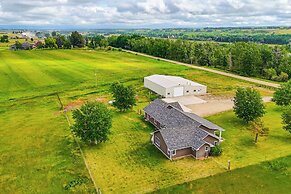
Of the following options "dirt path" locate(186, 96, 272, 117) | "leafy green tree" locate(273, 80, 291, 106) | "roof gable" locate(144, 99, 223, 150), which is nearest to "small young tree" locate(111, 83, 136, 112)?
"roof gable" locate(144, 99, 223, 150)

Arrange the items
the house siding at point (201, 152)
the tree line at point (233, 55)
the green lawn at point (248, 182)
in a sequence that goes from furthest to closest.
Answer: the tree line at point (233, 55)
the house siding at point (201, 152)
the green lawn at point (248, 182)

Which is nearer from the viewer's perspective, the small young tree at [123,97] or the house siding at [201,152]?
the house siding at [201,152]

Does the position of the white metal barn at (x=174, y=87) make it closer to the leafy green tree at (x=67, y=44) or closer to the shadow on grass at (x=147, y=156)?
the shadow on grass at (x=147, y=156)

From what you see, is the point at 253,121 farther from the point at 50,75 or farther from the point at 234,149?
the point at 50,75

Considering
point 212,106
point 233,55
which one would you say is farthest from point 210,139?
point 233,55

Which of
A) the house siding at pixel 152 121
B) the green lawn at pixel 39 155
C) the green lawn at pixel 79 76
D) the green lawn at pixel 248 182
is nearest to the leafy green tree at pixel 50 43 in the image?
the green lawn at pixel 79 76

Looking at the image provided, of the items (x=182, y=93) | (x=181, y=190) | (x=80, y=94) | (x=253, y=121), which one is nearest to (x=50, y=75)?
(x=80, y=94)

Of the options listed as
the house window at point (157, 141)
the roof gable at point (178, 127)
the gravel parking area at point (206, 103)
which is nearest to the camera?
the roof gable at point (178, 127)

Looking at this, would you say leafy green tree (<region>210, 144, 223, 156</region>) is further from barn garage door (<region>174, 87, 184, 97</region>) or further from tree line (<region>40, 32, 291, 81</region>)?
tree line (<region>40, 32, 291, 81</region>)

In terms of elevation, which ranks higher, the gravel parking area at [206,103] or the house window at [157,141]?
the house window at [157,141]
